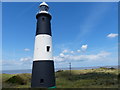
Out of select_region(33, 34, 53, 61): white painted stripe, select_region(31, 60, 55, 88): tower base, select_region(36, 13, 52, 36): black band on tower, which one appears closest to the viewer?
select_region(31, 60, 55, 88): tower base

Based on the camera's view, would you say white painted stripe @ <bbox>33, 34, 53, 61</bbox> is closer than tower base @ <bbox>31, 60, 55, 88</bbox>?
No

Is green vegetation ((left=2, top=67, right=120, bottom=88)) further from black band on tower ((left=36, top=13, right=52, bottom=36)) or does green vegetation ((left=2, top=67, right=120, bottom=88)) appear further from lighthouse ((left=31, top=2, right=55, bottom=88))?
black band on tower ((left=36, top=13, right=52, bottom=36))

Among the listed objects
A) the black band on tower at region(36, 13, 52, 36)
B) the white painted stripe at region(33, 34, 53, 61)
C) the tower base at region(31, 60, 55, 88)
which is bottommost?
the tower base at region(31, 60, 55, 88)

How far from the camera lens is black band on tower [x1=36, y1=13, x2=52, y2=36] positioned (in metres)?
13.2

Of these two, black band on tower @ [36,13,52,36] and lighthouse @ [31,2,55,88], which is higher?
black band on tower @ [36,13,52,36]

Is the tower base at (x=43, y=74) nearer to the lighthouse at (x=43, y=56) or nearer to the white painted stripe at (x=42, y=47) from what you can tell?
the lighthouse at (x=43, y=56)

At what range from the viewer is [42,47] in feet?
41.9

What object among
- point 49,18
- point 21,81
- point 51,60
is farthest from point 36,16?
point 21,81

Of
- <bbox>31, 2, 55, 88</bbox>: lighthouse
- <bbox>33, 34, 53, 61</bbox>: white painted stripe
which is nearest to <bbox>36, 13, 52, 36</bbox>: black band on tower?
<bbox>31, 2, 55, 88</bbox>: lighthouse

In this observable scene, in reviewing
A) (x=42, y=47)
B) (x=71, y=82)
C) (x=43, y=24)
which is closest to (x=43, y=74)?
(x=42, y=47)

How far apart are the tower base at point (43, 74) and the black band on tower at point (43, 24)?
2.88 meters

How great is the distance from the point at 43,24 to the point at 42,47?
229 cm

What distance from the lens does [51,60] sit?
13.0 meters

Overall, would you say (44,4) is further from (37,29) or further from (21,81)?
(21,81)
